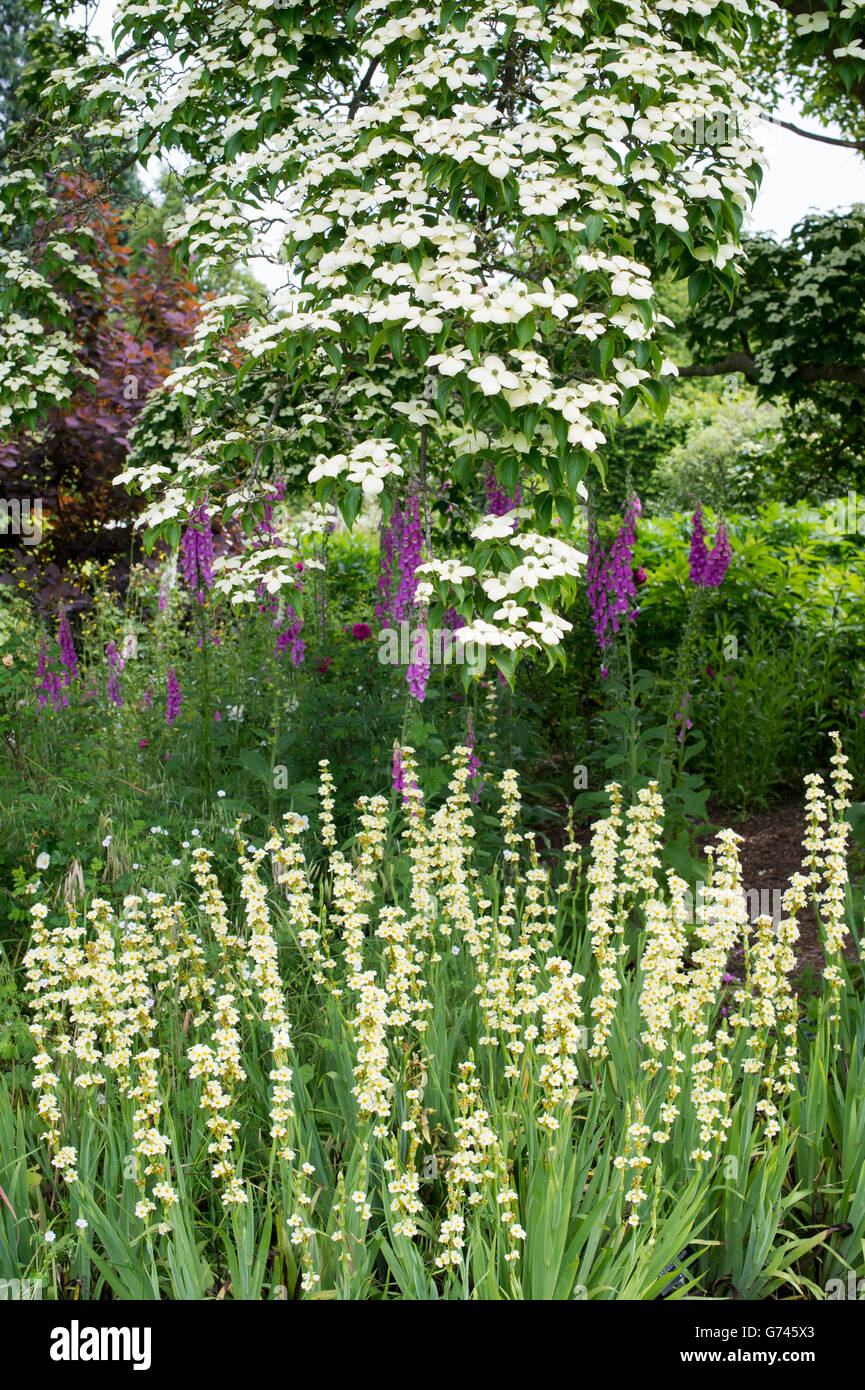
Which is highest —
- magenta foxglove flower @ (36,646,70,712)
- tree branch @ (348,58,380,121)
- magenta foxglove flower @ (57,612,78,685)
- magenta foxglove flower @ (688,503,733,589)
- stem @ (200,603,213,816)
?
tree branch @ (348,58,380,121)

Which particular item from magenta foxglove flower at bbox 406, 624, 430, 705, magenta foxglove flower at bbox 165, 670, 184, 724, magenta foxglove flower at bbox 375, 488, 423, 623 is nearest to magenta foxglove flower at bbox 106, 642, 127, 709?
magenta foxglove flower at bbox 165, 670, 184, 724

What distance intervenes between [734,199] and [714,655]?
126 inches

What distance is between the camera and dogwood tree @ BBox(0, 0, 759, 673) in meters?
3.32

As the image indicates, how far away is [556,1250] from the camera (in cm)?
212

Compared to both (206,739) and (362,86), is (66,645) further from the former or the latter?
(362,86)

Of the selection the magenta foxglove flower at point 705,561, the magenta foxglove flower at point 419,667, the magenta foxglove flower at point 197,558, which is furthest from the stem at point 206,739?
the magenta foxglove flower at point 705,561

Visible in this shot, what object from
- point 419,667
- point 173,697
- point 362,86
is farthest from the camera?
point 173,697

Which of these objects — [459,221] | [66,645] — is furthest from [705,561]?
[66,645]

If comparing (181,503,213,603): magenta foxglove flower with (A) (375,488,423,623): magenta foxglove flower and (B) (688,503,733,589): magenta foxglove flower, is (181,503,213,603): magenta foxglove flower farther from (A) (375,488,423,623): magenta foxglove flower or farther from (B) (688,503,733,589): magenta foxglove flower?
(B) (688,503,733,589): magenta foxglove flower

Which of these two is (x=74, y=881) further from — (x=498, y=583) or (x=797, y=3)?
(x=797, y=3)

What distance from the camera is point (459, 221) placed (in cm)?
404

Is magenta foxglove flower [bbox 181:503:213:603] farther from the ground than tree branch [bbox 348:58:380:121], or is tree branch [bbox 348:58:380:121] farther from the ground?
tree branch [bbox 348:58:380:121]

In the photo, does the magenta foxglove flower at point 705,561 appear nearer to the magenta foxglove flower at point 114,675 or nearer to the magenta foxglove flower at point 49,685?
the magenta foxglove flower at point 114,675
